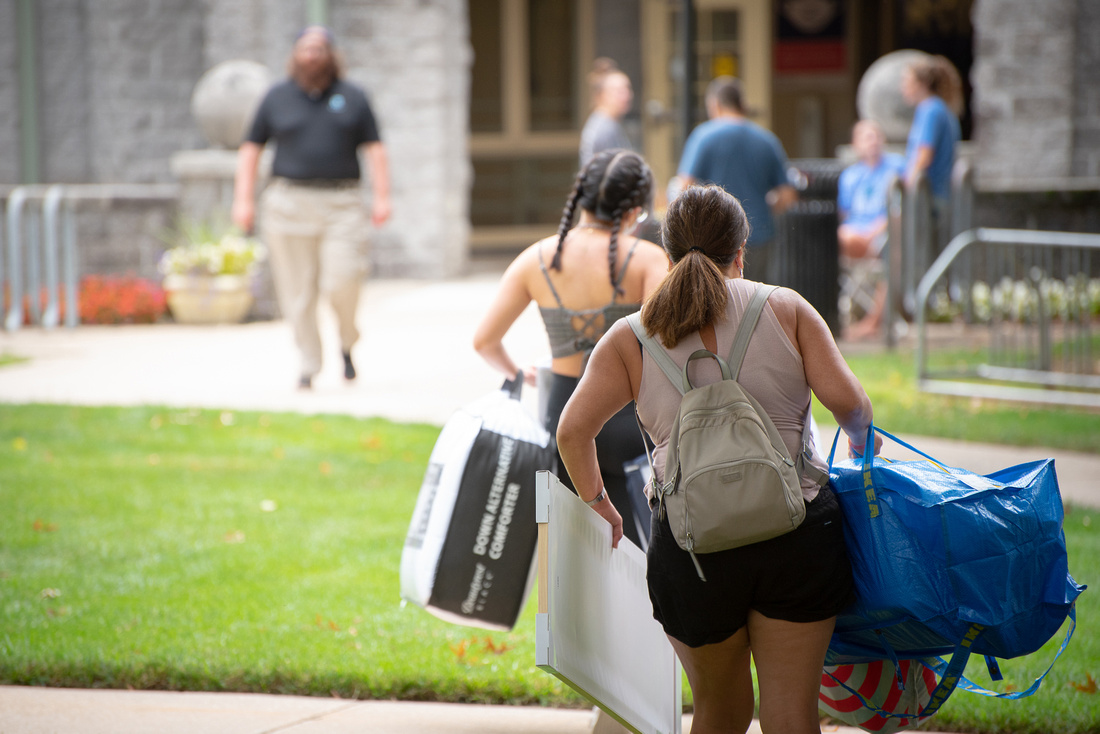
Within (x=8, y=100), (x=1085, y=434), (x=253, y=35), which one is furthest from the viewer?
(x=8, y=100)

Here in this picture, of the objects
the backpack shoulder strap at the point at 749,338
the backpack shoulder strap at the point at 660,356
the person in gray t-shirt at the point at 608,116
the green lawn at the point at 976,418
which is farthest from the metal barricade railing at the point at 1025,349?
the backpack shoulder strap at the point at 660,356

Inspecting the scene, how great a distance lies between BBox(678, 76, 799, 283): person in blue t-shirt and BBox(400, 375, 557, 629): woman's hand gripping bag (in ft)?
16.5

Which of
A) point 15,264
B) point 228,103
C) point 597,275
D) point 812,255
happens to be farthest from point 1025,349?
point 15,264

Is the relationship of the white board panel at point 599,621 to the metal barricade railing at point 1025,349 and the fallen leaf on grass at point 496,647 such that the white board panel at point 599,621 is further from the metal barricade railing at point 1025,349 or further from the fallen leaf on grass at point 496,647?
the metal barricade railing at point 1025,349

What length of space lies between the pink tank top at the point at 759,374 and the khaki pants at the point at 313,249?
20.0 feet

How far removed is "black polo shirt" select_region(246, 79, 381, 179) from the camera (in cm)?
830

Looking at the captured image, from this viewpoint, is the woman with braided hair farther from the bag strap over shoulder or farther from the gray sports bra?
the bag strap over shoulder

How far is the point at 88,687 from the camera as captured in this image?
396 centimetres

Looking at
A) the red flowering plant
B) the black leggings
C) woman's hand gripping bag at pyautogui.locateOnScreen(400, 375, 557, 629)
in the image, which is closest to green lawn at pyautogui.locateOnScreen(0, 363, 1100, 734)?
woman's hand gripping bag at pyautogui.locateOnScreen(400, 375, 557, 629)

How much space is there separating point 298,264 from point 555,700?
5356 mm

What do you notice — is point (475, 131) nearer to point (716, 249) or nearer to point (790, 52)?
point (790, 52)

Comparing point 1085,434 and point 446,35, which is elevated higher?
point 446,35

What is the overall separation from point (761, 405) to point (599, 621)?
63cm

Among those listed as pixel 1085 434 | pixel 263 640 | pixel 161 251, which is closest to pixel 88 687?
pixel 263 640
